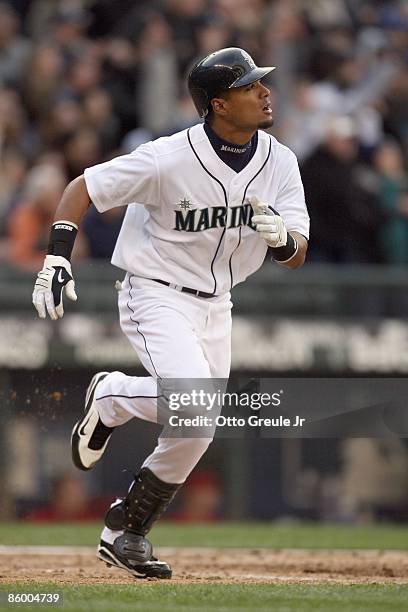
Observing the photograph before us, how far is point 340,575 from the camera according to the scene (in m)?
6.67

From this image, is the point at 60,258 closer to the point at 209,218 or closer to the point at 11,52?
the point at 209,218

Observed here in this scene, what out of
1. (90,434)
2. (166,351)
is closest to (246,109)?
(166,351)

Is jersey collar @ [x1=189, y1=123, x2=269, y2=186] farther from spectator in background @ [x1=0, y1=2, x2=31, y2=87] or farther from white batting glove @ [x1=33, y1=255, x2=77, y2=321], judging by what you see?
spectator in background @ [x1=0, y1=2, x2=31, y2=87]

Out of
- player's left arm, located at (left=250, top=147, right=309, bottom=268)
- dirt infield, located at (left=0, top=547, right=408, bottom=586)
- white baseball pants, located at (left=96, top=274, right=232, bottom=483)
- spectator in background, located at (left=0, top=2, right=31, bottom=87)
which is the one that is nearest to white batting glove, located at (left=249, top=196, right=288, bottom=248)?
player's left arm, located at (left=250, top=147, right=309, bottom=268)

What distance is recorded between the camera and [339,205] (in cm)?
1048

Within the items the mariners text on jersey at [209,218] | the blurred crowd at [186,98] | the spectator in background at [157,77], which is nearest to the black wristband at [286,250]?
the mariners text on jersey at [209,218]

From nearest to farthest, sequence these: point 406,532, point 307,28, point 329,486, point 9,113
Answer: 1. point 406,532
2. point 329,486
3. point 9,113
4. point 307,28

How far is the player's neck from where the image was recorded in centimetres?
611

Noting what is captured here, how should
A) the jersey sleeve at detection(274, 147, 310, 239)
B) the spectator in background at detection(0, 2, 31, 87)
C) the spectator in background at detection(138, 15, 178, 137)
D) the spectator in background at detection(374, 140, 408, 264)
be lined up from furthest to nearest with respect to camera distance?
1. the spectator in background at detection(0, 2, 31, 87)
2. the spectator in background at detection(138, 15, 178, 137)
3. the spectator in background at detection(374, 140, 408, 264)
4. the jersey sleeve at detection(274, 147, 310, 239)

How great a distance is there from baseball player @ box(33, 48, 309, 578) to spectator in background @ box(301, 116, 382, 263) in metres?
4.18

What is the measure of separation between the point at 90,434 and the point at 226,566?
132 centimetres

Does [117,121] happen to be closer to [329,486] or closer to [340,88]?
[340,88]

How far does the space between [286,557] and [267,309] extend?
2873 millimetres

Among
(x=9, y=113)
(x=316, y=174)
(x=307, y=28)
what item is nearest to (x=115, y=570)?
(x=316, y=174)
